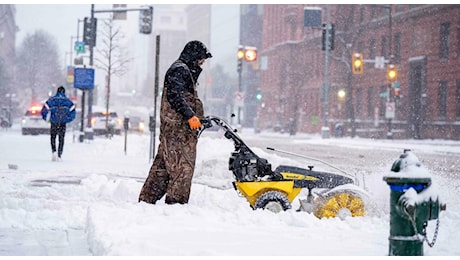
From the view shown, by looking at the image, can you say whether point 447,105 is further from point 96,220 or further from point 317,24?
point 96,220

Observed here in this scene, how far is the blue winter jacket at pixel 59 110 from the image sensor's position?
55.7 ft

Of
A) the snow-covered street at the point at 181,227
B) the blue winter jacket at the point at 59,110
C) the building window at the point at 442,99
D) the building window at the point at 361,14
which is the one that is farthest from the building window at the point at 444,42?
→ the snow-covered street at the point at 181,227

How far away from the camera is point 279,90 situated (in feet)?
237

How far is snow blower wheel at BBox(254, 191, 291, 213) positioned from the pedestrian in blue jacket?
33.9 feet

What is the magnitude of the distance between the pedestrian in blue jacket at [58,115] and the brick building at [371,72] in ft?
68.9

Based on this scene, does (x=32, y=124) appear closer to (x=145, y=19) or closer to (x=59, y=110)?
(x=145, y=19)

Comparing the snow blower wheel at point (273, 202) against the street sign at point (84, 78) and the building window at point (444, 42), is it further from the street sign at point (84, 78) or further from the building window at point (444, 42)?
the building window at point (444, 42)

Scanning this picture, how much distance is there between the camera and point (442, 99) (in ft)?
140

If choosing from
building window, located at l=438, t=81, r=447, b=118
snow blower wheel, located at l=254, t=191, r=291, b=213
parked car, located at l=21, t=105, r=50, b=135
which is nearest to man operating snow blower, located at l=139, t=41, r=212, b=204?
snow blower wheel, located at l=254, t=191, r=291, b=213

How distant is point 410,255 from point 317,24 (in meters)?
40.2

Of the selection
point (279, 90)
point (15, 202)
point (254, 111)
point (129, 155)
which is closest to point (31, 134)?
point (129, 155)

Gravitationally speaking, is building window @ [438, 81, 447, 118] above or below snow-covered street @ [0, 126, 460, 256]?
above

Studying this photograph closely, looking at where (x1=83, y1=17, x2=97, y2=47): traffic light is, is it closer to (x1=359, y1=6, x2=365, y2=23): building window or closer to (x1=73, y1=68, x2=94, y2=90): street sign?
(x1=73, y1=68, x2=94, y2=90): street sign

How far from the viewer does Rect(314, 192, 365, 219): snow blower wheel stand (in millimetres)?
7422
